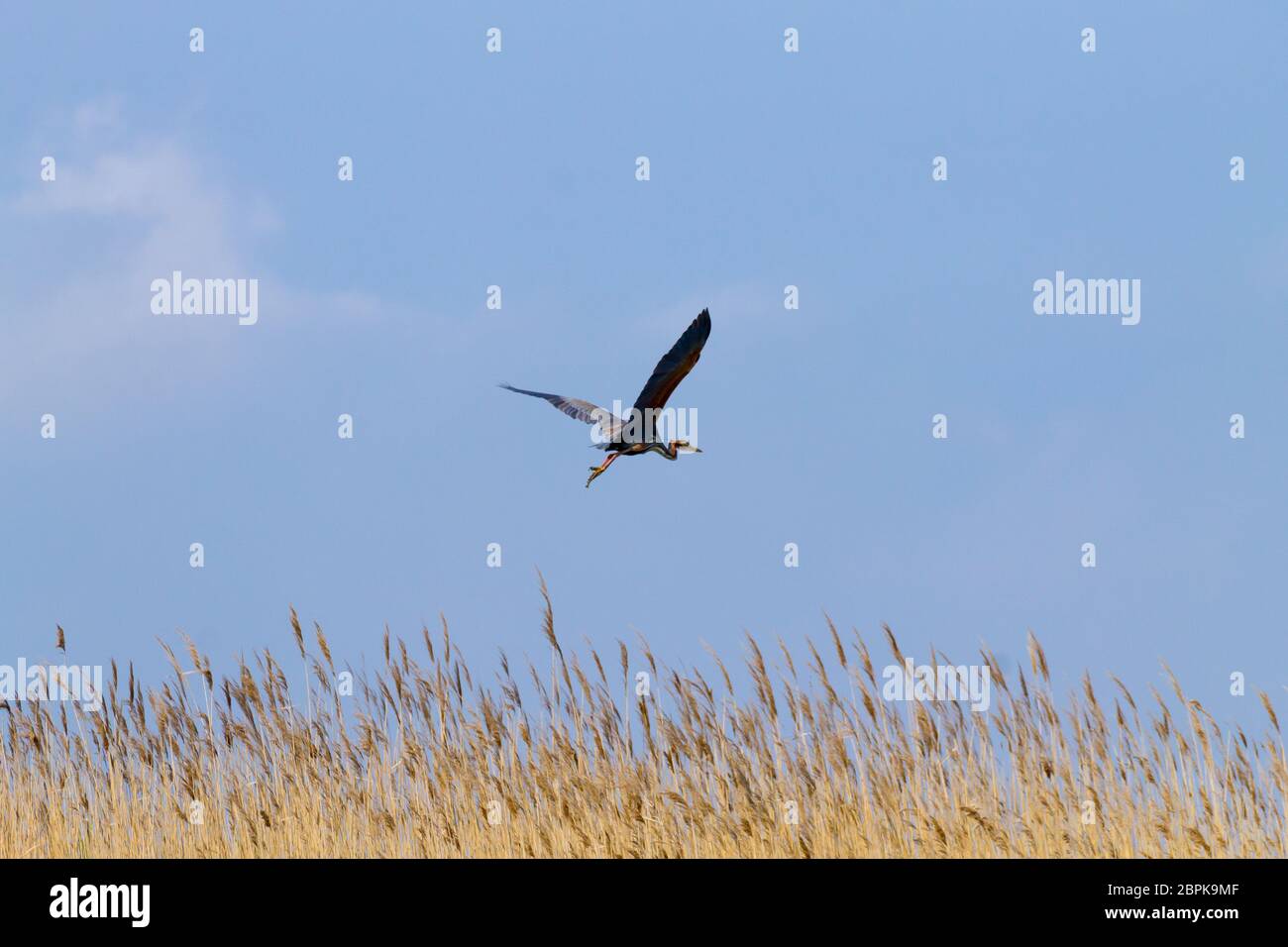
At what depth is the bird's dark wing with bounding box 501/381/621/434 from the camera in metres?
8.12

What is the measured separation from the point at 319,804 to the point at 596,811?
1.49 meters

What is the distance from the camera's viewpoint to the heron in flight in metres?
7.58

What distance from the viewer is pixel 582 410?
26.7ft

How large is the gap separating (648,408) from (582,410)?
435 mm

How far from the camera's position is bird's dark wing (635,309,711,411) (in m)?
7.55

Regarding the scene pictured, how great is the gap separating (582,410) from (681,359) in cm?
85

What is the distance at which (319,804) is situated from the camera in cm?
644

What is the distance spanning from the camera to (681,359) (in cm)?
761

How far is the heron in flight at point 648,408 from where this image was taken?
758cm

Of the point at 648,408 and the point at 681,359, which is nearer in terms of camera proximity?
the point at 681,359

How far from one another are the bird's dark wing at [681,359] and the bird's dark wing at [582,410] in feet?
1.33

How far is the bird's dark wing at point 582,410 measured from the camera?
8117mm
